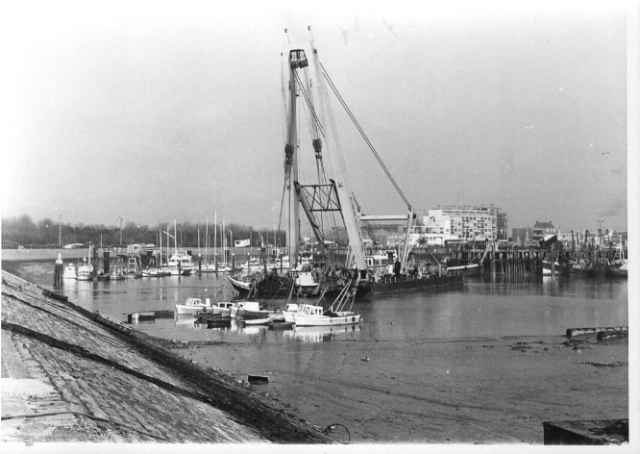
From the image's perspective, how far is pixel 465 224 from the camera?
3325cm

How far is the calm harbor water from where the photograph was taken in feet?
21.7

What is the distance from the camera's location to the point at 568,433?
14.9ft

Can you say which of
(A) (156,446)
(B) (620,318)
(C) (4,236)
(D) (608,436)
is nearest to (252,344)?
(C) (4,236)

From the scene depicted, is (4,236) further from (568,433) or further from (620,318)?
(620,318)

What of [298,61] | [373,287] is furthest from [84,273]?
[298,61]

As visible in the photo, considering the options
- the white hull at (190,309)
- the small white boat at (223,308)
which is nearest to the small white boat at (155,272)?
the white hull at (190,309)

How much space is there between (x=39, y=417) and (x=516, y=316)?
41.5 ft

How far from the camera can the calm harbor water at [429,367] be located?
6.61 meters

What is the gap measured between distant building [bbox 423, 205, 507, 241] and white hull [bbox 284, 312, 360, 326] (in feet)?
47.1

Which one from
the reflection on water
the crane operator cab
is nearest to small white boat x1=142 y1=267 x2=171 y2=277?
the reflection on water

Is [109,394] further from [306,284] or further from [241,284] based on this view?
[241,284]

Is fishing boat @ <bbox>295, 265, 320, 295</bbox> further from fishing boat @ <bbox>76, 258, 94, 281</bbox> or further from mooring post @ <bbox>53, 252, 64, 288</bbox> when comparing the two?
fishing boat @ <bbox>76, 258, 94, 281</bbox>

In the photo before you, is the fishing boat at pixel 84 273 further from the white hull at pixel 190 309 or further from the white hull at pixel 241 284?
the white hull at pixel 190 309

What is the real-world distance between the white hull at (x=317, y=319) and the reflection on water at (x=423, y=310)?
0.93ft
